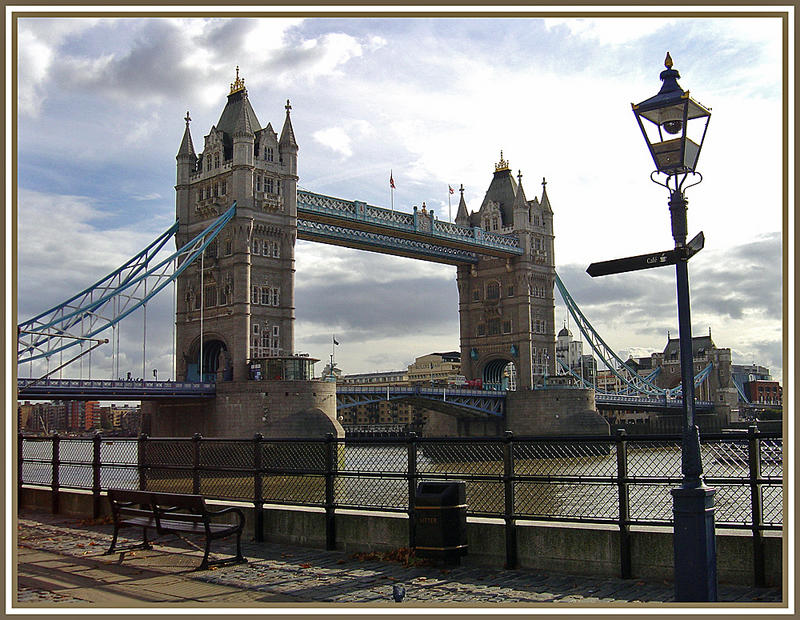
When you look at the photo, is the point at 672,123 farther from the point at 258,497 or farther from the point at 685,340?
the point at 258,497

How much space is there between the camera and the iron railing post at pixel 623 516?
883cm

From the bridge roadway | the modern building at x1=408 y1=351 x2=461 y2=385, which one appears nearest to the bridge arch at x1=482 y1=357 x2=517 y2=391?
the bridge roadway

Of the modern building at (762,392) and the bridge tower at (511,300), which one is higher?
the bridge tower at (511,300)

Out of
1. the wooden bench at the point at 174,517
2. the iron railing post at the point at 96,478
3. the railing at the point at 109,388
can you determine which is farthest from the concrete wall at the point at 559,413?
the wooden bench at the point at 174,517

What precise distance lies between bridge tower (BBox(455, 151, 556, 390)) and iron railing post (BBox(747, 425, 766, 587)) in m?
73.3

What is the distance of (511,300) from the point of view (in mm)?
84438

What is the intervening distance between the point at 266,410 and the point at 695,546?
147ft

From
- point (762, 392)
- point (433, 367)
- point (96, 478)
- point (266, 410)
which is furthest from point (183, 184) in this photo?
point (762, 392)

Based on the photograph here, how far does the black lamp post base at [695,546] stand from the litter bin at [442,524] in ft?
10.4

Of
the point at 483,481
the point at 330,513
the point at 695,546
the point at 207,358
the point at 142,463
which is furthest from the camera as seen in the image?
the point at 207,358

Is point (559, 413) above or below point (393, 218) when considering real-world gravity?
below

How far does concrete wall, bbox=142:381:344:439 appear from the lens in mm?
50281

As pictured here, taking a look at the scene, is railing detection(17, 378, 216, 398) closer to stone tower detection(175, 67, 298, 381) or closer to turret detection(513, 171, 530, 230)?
stone tower detection(175, 67, 298, 381)

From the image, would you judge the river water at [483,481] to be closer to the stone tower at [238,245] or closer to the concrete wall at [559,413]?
the stone tower at [238,245]
